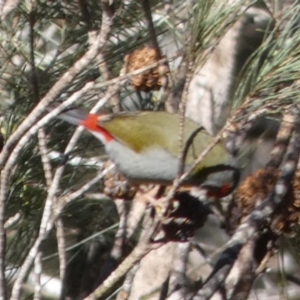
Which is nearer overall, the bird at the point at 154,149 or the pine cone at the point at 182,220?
the pine cone at the point at 182,220

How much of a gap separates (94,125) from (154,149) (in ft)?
0.34

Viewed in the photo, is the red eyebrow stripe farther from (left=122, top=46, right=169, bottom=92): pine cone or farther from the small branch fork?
the small branch fork

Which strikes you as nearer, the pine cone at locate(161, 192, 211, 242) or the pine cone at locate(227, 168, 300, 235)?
the pine cone at locate(161, 192, 211, 242)

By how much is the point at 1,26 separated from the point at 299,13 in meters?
0.45

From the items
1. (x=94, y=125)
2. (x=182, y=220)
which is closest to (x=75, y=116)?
(x=94, y=125)

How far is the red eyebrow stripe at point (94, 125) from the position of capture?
1024 millimetres

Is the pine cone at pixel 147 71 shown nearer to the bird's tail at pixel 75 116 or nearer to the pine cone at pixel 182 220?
the bird's tail at pixel 75 116

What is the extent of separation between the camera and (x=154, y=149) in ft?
3.63

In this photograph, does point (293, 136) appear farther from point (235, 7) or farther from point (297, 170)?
point (235, 7)

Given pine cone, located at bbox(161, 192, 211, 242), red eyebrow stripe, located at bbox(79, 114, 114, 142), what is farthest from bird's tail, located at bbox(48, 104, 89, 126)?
pine cone, located at bbox(161, 192, 211, 242)

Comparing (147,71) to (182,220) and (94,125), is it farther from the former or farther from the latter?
(182,220)

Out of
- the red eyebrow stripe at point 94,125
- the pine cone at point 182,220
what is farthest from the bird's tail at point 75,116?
the pine cone at point 182,220

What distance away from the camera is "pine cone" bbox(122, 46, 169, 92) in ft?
3.32

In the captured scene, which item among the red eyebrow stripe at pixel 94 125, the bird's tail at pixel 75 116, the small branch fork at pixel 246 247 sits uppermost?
the bird's tail at pixel 75 116
